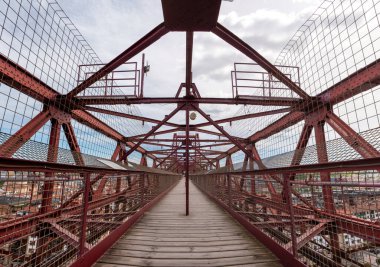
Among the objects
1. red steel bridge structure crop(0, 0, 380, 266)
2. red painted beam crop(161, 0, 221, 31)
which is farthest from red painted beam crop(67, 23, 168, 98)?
red painted beam crop(161, 0, 221, 31)

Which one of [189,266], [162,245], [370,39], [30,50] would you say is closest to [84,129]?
[30,50]

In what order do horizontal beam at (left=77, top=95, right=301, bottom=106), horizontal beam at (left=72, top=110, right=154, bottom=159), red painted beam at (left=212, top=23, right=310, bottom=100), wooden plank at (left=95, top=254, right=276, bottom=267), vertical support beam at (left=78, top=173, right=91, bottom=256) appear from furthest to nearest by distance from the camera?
horizontal beam at (left=72, top=110, right=154, bottom=159), horizontal beam at (left=77, top=95, right=301, bottom=106), red painted beam at (left=212, top=23, right=310, bottom=100), wooden plank at (left=95, top=254, right=276, bottom=267), vertical support beam at (left=78, top=173, right=91, bottom=256)

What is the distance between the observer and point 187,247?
11.9 ft

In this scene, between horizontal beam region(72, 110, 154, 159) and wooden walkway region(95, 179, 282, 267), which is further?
horizontal beam region(72, 110, 154, 159)

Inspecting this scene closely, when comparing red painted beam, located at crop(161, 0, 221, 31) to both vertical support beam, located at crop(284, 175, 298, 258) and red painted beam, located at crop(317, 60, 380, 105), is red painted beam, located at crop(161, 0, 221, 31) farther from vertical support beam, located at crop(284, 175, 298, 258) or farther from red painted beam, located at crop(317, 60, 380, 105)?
red painted beam, located at crop(317, 60, 380, 105)

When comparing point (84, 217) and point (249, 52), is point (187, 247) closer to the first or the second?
point (84, 217)

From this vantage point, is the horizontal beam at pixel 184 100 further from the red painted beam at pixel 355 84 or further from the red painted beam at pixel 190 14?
the red painted beam at pixel 190 14

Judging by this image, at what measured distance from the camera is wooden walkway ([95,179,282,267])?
3029 millimetres

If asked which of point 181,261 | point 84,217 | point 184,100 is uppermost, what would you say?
point 184,100

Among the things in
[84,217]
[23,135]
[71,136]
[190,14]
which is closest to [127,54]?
[23,135]

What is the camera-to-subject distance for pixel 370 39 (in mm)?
3861

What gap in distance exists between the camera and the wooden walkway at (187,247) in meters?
3.03

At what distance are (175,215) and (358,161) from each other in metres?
5.31

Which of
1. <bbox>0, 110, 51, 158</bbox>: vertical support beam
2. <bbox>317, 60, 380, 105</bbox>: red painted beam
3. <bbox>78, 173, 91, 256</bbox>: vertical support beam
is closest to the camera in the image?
<bbox>78, 173, 91, 256</bbox>: vertical support beam
